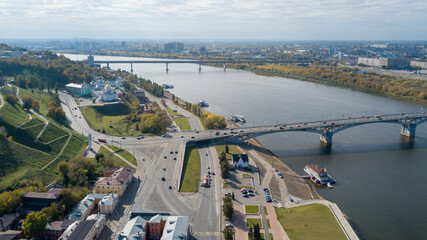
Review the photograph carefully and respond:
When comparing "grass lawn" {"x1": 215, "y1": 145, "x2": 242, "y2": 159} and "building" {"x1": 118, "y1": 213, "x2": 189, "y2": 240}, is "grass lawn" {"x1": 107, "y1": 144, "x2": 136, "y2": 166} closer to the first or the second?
"grass lawn" {"x1": 215, "y1": 145, "x2": 242, "y2": 159}

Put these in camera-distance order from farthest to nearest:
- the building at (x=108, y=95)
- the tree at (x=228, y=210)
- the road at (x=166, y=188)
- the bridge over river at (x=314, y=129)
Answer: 1. the building at (x=108, y=95)
2. the bridge over river at (x=314, y=129)
3. the road at (x=166, y=188)
4. the tree at (x=228, y=210)

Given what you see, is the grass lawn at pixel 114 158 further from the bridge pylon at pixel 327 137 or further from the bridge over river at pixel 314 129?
the bridge pylon at pixel 327 137

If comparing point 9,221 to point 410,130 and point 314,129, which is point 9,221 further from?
point 410,130

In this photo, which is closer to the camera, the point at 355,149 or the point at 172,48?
the point at 355,149

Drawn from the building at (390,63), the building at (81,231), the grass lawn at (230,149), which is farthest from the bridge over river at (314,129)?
the building at (390,63)

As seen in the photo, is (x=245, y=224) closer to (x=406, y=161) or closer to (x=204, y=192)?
(x=204, y=192)

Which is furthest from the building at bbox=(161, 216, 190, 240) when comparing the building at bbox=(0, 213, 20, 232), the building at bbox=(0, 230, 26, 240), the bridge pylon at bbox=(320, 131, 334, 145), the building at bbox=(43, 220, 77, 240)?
the bridge pylon at bbox=(320, 131, 334, 145)

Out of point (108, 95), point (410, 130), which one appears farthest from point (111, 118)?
point (410, 130)
